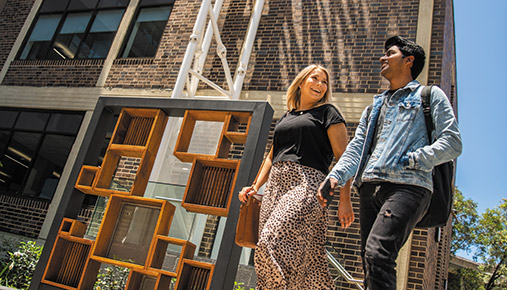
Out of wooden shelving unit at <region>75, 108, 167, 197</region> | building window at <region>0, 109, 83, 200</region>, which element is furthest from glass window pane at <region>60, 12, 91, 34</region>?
wooden shelving unit at <region>75, 108, 167, 197</region>

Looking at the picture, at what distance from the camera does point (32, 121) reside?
9.99 meters

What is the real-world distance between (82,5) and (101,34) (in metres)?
1.40

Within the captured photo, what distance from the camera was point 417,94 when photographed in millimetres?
2486

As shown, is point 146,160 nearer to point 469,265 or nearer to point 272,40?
point 272,40

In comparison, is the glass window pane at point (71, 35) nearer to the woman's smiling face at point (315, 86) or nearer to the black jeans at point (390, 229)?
the woman's smiling face at point (315, 86)

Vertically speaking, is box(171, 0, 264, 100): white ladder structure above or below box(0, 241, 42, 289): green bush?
above

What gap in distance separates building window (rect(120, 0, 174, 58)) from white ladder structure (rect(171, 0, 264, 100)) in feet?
4.87

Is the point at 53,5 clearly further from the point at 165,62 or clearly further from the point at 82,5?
the point at 165,62

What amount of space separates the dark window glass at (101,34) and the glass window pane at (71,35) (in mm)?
292

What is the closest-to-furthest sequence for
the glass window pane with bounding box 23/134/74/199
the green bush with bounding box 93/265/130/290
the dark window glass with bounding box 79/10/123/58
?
the green bush with bounding box 93/265/130/290, the glass window pane with bounding box 23/134/74/199, the dark window glass with bounding box 79/10/123/58

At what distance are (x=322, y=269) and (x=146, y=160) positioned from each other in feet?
7.08

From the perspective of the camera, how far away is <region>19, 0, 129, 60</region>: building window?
1051cm

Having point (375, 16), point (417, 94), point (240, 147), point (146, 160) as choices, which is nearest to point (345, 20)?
point (375, 16)

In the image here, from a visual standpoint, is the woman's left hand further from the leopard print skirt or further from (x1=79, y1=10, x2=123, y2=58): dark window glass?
(x1=79, y1=10, x2=123, y2=58): dark window glass
